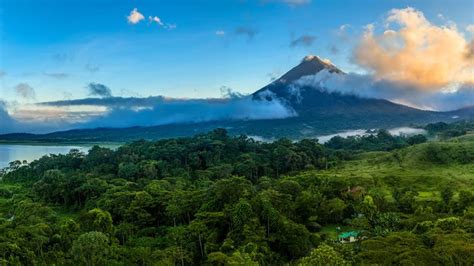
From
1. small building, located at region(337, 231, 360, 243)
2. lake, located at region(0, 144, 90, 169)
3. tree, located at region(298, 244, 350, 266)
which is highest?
tree, located at region(298, 244, 350, 266)


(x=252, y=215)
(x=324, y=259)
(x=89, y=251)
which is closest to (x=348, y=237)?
(x=252, y=215)

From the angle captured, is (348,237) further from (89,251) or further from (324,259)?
(89,251)

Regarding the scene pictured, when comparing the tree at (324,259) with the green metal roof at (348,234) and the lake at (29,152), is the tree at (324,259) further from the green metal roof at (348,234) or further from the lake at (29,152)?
the lake at (29,152)

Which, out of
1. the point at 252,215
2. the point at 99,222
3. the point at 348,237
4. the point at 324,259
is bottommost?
the point at 348,237

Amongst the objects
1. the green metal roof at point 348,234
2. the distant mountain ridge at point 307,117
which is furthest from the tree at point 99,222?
the distant mountain ridge at point 307,117

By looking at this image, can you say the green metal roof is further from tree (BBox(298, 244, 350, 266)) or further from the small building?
tree (BBox(298, 244, 350, 266))

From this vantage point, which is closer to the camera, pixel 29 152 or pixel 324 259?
pixel 324 259

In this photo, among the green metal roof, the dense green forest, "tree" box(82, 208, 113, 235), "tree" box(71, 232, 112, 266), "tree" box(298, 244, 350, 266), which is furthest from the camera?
"tree" box(82, 208, 113, 235)

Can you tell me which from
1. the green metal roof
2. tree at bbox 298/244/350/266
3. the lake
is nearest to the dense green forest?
tree at bbox 298/244/350/266
